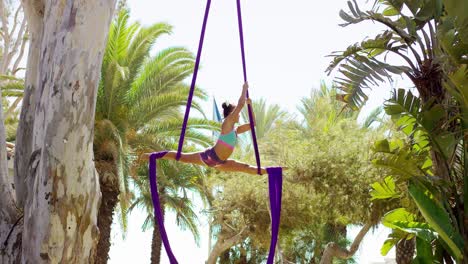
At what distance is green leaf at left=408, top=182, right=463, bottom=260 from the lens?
833 centimetres

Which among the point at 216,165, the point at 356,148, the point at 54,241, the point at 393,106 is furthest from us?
the point at 356,148

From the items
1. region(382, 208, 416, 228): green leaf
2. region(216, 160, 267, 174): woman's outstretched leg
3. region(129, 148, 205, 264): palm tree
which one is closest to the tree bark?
region(129, 148, 205, 264): palm tree

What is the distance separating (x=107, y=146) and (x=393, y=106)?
7.29 m

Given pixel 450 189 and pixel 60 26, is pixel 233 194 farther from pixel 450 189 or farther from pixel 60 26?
pixel 60 26

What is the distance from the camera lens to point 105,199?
46.9 feet

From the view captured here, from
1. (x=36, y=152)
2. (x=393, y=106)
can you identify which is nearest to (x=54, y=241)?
(x=36, y=152)

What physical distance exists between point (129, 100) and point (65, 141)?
8909 millimetres

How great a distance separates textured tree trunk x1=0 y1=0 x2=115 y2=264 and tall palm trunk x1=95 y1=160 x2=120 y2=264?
7.71 meters

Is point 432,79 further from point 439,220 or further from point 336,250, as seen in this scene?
point 336,250

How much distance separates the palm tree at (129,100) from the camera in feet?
46.7

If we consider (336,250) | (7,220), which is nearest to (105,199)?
(336,250)

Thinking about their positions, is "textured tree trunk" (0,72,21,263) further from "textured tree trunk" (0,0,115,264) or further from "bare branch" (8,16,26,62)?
"bare branch" (8,16,26,62)

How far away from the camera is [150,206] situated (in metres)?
18.7

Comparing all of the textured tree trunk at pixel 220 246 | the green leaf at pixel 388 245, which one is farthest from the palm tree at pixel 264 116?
the green leaf at pixel 388 245
